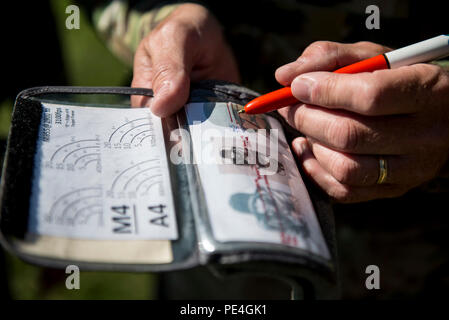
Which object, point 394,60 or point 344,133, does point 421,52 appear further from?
point 344,133

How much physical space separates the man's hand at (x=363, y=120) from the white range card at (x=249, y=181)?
0.08 meters

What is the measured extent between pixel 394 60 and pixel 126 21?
1004 millimetres

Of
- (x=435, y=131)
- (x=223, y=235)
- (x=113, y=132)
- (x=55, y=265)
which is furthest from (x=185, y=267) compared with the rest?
(x=435, y=131)

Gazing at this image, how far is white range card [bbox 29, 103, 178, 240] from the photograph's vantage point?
619mm

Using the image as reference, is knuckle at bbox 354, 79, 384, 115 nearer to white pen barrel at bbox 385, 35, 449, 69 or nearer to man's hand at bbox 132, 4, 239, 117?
white pen barrel at bbox 385, 35, 449, 69

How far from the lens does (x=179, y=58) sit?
99 cm

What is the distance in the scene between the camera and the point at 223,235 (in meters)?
0.60


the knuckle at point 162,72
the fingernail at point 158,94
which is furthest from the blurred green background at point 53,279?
the fingernail at point 158,94

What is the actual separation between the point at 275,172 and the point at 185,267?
0.83 feet

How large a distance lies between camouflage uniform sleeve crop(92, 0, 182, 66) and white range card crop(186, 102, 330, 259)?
64 centimetres

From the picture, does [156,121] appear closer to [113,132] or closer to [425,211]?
[113,132]

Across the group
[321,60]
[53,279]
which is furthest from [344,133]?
[53,279]

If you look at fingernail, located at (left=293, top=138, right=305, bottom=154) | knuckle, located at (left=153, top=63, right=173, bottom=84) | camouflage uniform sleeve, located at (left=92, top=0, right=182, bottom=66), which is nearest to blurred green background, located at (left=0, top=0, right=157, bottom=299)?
camouflage uniform sleeve, located at (left=92, top=0, right=182, bottom=66)

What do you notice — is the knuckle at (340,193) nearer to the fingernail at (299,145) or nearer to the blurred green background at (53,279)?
the fingernail at (299,145)
